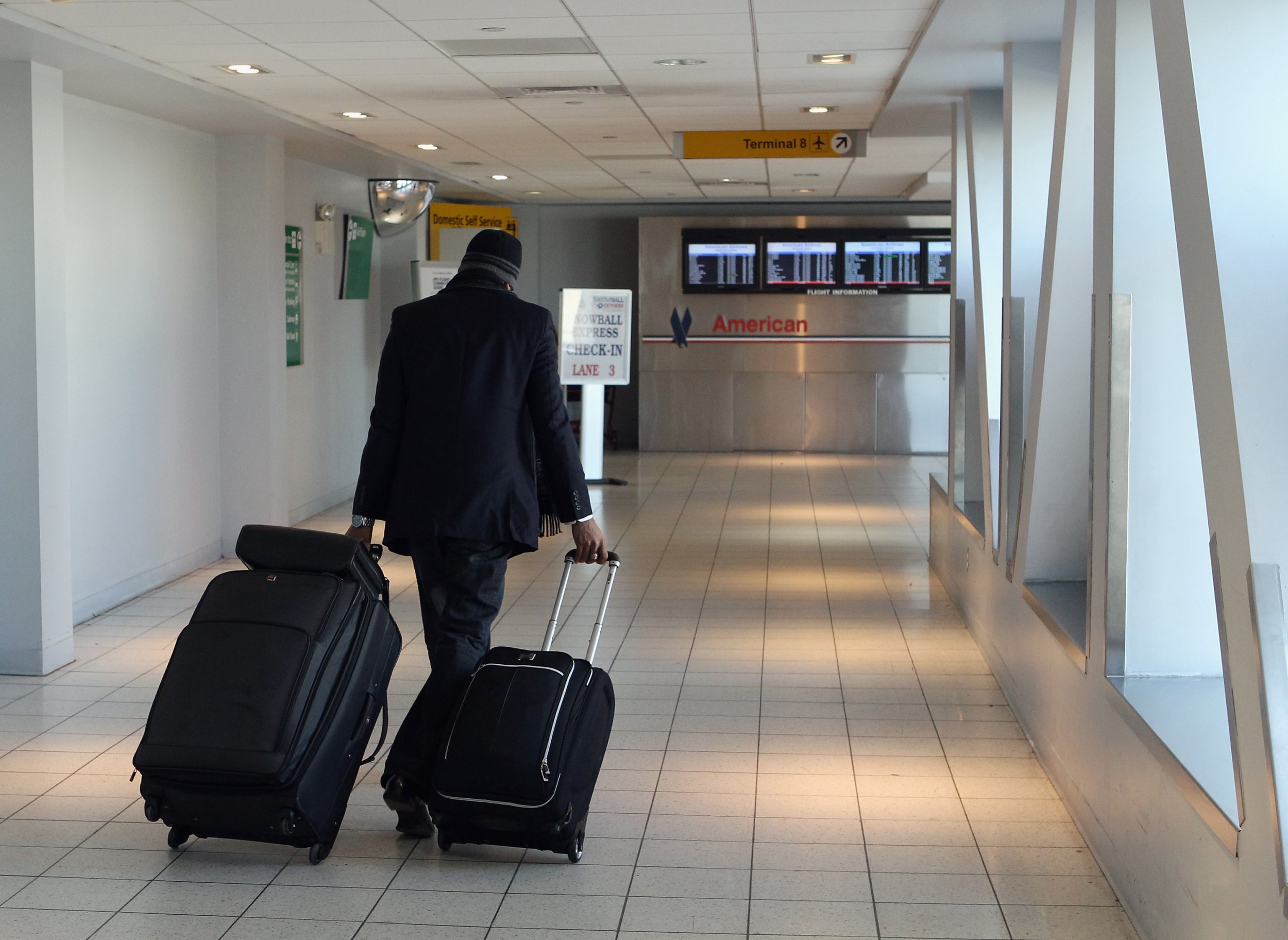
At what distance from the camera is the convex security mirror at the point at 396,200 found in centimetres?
1099

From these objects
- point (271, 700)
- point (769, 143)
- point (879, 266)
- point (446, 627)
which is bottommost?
point (271, 700)

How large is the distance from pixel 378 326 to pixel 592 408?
2.10m

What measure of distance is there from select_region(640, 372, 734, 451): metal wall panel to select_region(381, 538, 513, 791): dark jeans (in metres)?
11.4

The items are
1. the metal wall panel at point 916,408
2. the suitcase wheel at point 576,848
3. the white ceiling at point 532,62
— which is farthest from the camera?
the metal wall panel at point 916,408

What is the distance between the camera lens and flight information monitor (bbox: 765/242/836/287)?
48.8ft

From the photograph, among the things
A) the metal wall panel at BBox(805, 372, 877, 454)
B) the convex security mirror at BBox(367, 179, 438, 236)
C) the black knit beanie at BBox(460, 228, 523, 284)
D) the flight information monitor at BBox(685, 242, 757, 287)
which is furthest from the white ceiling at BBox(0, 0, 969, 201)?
the metal wall panel at BBox(805, 372, 877, 454)

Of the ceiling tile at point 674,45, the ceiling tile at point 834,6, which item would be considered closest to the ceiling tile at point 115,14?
the ceiling tile at point 674,45

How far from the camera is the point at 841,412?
1502 centimetres

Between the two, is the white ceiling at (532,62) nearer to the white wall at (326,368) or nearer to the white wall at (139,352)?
the white wall at (139,352)

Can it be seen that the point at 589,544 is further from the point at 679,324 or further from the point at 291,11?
the point at 679,324

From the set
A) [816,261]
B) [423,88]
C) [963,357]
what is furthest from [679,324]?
[423,88]

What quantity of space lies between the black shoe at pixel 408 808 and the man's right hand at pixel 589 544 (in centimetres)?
77

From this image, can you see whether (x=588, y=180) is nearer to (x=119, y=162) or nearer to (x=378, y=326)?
(x=378, y=326)

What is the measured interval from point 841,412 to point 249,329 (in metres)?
8.21
